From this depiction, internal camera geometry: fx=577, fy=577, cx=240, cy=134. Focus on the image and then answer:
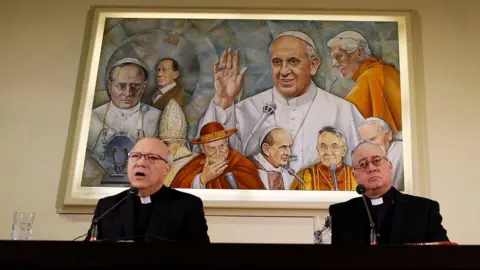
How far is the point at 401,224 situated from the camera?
120 inches

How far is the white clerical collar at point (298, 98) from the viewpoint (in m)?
4.41

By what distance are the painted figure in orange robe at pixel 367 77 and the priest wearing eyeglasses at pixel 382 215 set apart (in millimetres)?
995

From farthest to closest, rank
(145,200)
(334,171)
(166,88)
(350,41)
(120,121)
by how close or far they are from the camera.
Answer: (350,41), (166,88), (120,121), (334,171), (145,200)

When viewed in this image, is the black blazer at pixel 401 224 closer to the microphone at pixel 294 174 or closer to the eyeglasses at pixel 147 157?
the microphone at pixel 294 174

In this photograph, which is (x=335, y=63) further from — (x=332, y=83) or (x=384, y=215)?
(x=384, y=215)

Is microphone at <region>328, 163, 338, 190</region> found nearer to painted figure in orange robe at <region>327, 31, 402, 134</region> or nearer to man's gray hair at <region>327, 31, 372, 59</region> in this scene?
painted figure in orange robe at <region>327, 31, 402, 134</region>

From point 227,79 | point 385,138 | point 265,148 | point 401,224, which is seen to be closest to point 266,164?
point 265,148

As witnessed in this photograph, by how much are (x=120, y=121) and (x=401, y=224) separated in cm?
228

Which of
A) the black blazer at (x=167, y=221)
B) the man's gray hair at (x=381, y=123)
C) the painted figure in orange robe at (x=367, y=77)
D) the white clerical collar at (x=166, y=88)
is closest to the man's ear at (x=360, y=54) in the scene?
the painted figure in orange robe at (x=367, y=77)

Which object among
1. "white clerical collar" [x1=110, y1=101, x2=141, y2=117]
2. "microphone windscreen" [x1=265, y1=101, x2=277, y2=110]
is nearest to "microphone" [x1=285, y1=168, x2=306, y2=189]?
"microphone windscreen" [x1=265, y1=101, x2=277, y2=110]

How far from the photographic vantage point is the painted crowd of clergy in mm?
4203

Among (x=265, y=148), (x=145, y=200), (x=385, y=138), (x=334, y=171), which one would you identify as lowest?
(x=145, y=200)

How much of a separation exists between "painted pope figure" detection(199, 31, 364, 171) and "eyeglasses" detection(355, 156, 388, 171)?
2.86ft

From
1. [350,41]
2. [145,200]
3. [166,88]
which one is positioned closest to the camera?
[145,200]
